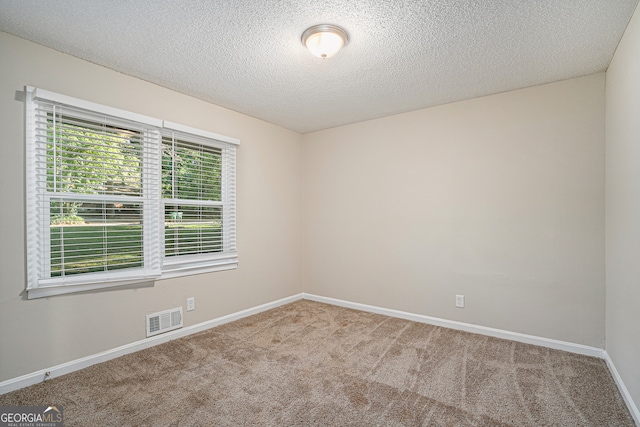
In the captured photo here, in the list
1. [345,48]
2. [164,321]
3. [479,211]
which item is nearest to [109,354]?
[164,321]

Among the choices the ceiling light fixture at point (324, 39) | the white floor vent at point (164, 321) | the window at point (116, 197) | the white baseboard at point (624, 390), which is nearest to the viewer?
the white baseboard at point (624, 390)

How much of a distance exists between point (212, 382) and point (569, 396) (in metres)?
2.51

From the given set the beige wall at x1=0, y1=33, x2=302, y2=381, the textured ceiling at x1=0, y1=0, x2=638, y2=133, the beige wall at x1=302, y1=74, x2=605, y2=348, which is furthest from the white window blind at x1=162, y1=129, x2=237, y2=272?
the beige wall at x1=302, y1=74, x2=605, y2=348

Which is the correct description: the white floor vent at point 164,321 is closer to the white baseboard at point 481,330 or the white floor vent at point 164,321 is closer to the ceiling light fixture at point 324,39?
the white baseboard at point 481,330

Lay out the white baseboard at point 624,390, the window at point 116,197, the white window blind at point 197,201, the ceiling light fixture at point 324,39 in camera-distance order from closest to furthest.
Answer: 1. the white baseboard at point 624,390
2. the ceiling light fixture at point 324,39
3. the window at point 116,197
4. the white window blind at point 197,201

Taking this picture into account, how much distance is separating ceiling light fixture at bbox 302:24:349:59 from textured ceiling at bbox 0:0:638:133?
55 millimetres

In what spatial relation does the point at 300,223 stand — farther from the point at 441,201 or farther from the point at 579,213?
the point at 579,213

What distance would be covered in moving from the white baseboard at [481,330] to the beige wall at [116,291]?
1.09 m

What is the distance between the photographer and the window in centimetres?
231

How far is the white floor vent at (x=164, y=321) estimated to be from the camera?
2902 mm

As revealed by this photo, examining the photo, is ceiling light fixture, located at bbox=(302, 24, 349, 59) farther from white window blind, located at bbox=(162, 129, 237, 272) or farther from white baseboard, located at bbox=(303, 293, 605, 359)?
white baseboard, located at bbox=(303, 293, 605, 359)

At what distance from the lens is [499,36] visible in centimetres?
216

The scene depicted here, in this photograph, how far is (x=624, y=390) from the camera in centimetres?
208

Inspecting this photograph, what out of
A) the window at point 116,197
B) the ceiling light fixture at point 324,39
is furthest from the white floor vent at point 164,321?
the ceiling light fixture at point 324,39
